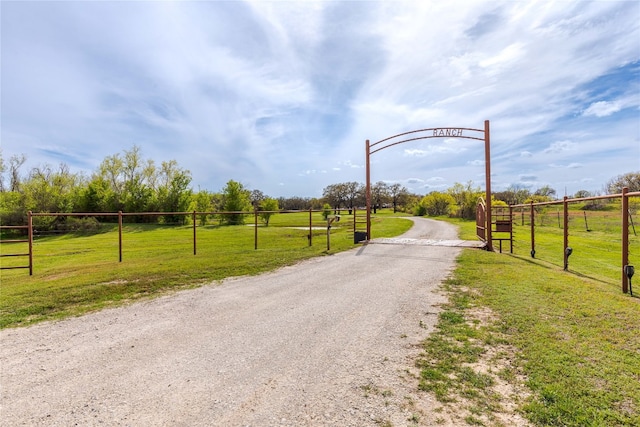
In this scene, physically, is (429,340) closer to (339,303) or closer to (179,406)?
(339,303)

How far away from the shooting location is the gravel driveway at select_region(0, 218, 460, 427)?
235 centimetres

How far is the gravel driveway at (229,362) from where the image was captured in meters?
2.35

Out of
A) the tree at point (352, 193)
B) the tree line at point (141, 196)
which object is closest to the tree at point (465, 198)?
the tree line at point (141, 196)

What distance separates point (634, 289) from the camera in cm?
569

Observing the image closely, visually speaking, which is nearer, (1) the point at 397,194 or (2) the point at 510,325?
(2) the point at 510,325

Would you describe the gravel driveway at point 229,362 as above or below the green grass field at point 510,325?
below

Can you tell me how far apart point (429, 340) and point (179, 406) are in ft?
8.37

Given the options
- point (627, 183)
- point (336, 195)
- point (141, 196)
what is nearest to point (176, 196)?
point (141, 196)

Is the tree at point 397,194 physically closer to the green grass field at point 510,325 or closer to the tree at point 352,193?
the tree at point 352,193

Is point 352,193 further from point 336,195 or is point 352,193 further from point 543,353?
point 543,353

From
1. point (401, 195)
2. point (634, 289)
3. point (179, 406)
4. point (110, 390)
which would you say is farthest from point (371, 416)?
point (401, 195)

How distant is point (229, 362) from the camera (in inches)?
123

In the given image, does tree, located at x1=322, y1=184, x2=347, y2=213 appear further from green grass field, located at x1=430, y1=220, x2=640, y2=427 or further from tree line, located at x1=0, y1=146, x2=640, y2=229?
green grass field, located at x1=430, y1=220, x2=640, y2=427

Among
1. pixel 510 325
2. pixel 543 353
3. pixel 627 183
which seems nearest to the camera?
pixel 543 353
